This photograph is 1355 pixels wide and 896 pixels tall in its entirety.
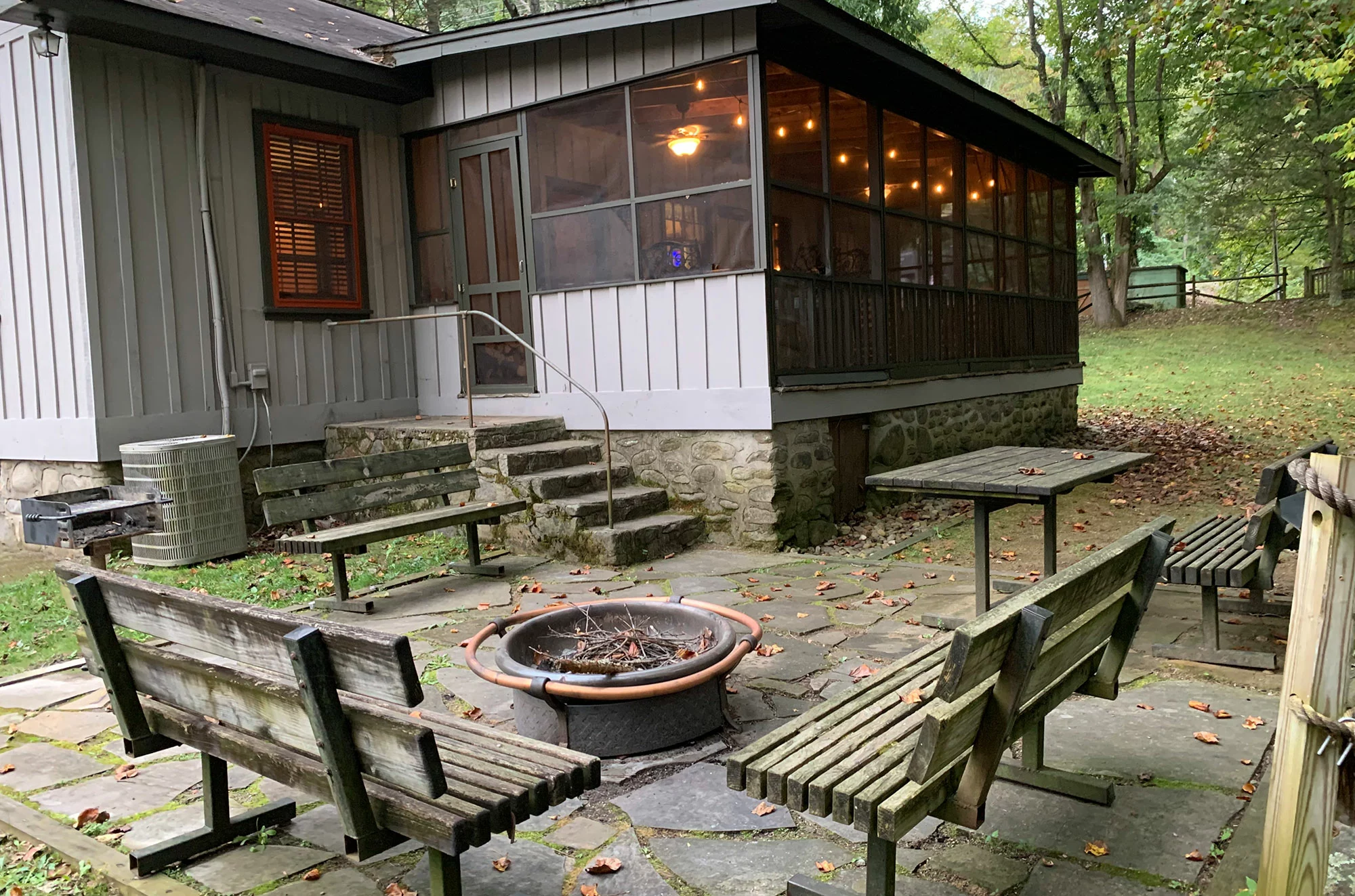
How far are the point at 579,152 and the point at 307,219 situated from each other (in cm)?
262

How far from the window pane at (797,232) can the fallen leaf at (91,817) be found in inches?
221

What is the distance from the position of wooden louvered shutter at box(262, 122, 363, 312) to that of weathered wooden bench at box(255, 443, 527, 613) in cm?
234

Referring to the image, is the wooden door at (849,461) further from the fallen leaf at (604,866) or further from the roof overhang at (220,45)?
the fallen leaf at (604,866)

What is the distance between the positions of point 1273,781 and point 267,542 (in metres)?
7.67

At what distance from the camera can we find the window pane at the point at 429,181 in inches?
367

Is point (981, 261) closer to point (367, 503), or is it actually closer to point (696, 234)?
point (696, 234)

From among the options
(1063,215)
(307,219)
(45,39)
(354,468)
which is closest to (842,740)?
(354,468)

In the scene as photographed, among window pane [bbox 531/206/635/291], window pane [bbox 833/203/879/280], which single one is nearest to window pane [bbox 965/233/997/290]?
window pane [bbox 833/203/879/280]

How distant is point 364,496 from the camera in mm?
6391

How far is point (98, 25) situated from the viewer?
6.96 metres

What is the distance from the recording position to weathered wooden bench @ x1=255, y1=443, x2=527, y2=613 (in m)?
5.80

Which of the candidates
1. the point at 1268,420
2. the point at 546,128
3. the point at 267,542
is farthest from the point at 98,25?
the point at 1268,420

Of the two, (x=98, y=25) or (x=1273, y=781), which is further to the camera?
(x=98, y=25)

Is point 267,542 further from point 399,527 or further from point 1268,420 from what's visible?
point 1268,420
